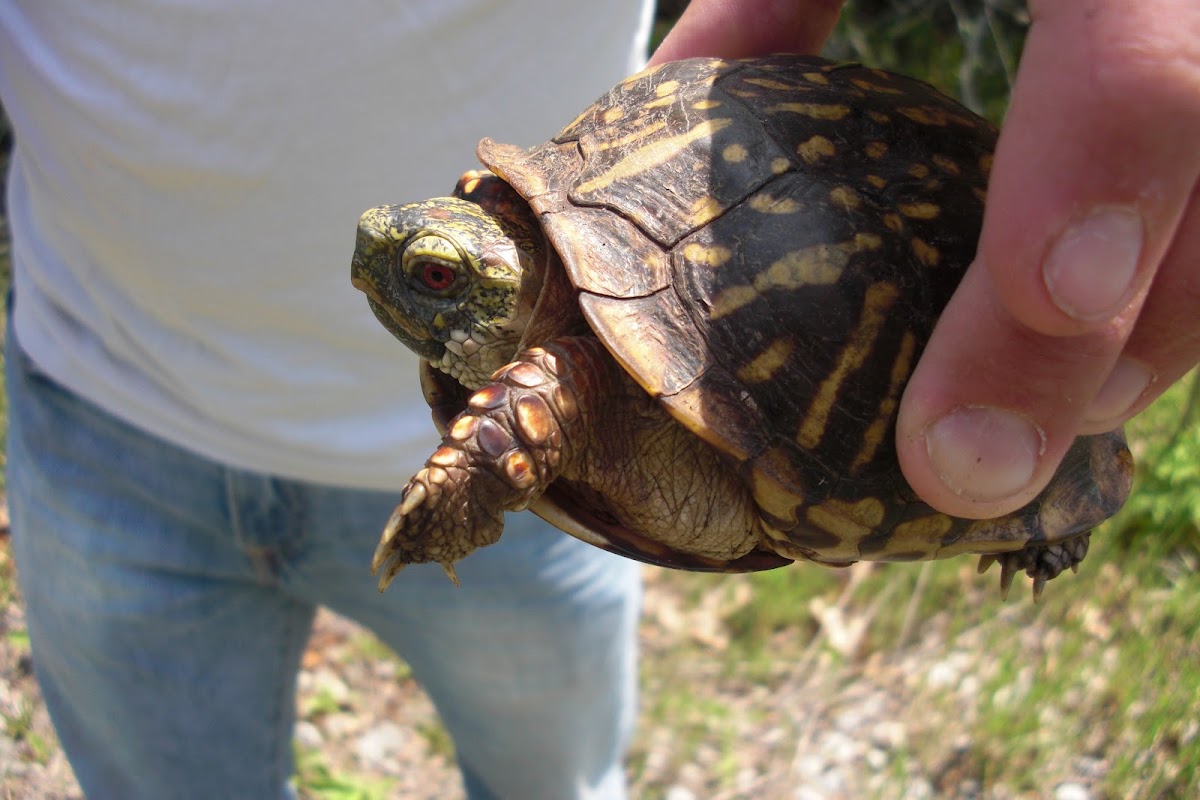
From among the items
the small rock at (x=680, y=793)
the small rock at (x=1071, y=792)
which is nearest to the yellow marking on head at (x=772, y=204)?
the small rock at (x=1071, y=792)

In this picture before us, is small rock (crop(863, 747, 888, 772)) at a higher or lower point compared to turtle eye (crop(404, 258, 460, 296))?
lower

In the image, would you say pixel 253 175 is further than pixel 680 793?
No

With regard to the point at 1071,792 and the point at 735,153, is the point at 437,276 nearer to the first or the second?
the point at 735,153

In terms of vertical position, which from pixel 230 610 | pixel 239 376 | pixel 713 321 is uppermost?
pixel 713 321

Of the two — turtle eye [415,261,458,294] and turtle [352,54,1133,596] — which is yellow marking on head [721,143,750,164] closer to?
turtle [352,54,1133,596]

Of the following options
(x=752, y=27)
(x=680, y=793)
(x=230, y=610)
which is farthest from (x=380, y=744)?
(x=752, y=27)

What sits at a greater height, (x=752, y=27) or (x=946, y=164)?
(x=752, y=27)

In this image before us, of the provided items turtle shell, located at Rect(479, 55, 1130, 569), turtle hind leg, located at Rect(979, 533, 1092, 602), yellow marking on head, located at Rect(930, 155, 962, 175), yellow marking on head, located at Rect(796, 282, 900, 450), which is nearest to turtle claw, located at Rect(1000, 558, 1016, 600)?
turtle hind leg, located at Rect(979, 533, 1092, 602)
